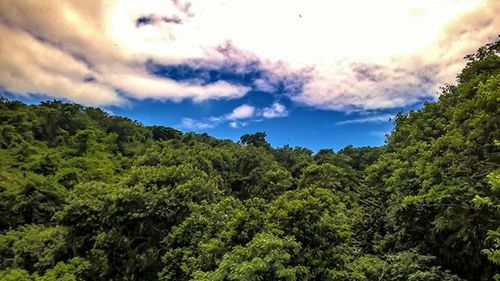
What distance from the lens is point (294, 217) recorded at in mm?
13766

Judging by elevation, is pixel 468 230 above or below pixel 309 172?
below

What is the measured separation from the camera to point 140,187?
19.5 meters

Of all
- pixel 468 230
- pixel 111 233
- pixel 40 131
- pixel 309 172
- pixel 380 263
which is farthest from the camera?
pixel 40 131

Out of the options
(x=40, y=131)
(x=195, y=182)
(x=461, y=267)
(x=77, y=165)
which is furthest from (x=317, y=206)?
(x=40, y=131)

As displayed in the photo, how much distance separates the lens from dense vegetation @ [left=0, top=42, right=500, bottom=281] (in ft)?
39.2

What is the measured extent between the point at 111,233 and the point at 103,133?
32.5 m

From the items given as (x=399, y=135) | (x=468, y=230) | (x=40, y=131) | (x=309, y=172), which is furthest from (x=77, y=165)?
(x=468, y=230)

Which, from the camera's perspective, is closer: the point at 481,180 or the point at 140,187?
the point at 481,180

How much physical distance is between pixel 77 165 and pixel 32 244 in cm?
1824

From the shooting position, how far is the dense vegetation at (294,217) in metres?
12.0

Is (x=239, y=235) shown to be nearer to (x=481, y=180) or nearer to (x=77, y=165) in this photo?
(x=481, y=180)

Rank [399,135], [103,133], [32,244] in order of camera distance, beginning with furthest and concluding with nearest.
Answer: [103,133], [399,135], [32,244]

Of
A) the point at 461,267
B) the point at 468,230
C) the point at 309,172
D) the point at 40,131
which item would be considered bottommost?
the point at 461,267

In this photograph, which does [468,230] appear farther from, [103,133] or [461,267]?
[103,133]
